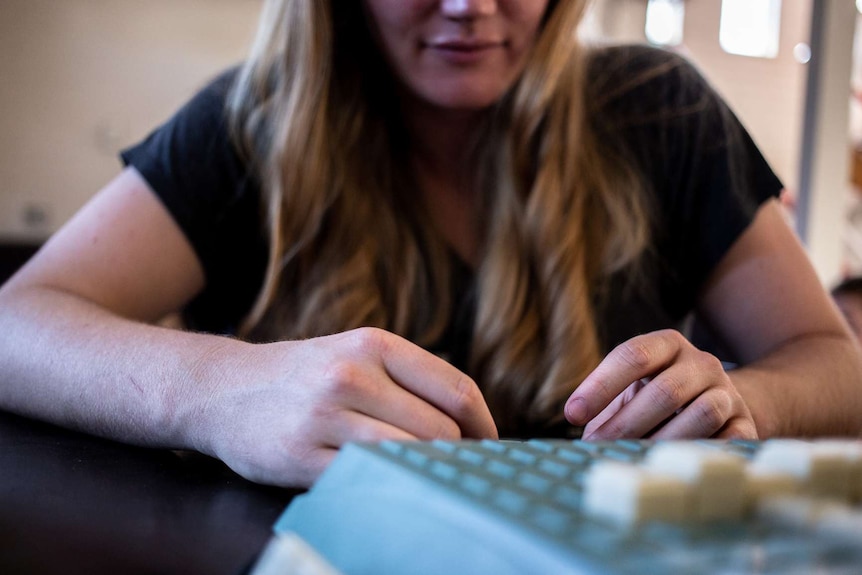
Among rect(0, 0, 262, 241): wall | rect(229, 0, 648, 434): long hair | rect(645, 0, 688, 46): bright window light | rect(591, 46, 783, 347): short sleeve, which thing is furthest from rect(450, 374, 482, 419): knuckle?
rect(645, 0, 688, 46): bright window light

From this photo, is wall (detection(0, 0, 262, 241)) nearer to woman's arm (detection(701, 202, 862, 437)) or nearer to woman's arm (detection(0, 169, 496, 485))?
woman's arm (detection(0, 169, 496, 485))

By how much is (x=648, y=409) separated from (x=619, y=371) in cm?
3

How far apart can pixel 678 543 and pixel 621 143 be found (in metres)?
0.85

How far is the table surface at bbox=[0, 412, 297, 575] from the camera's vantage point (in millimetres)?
357

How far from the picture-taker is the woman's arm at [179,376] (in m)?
0.47

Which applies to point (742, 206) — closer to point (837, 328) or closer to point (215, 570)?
point (837, 328)

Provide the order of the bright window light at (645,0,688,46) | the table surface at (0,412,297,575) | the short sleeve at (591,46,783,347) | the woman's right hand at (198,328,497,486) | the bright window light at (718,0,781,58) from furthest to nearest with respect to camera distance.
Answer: the bright window light at (718,0,781,58) → the bright window light at (645,0,688,46) → the short sleeve at (591,46,783,347) → the woman's right hand at (198,328,497,486) → the table surface at (0,412,297,575)

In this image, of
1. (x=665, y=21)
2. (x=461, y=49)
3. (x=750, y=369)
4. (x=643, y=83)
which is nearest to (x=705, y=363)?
(x=750, y=369)

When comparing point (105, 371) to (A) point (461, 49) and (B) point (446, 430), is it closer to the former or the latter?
(B) point (446, 430)

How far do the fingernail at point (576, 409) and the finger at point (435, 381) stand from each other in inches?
2.2

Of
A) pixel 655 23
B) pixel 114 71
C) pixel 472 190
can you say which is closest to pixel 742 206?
pixel 472 190

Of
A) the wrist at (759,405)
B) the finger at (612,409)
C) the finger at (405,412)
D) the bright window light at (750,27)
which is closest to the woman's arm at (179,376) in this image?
the finger at (405,412)

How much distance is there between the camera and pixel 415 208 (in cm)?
101

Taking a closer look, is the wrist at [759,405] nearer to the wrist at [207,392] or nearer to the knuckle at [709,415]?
the knuckle at [709,415]
